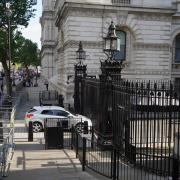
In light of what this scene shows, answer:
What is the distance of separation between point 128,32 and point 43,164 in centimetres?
2446

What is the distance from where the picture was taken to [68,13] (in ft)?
113

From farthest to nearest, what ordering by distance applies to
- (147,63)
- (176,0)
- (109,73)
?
1. (176,0)
2. (147,63)
3. (109,73)

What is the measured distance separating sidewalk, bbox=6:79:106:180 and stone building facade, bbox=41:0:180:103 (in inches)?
649

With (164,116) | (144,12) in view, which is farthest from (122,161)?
(144,12)

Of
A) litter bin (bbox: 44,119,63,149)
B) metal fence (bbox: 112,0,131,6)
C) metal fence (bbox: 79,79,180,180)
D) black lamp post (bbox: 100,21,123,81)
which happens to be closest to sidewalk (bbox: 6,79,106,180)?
litter bin (bbox: 44,119,63,149)

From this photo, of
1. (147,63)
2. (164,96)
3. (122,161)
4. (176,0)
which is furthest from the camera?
(176,0)

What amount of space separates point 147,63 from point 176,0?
7.25 m

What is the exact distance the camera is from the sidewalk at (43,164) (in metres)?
12.4

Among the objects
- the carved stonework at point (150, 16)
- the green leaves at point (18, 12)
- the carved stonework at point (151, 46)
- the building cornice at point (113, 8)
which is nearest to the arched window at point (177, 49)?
the carved stonework at point (151, 46)

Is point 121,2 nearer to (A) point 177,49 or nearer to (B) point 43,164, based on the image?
(A) point 177,49

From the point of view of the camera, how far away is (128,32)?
121 feet

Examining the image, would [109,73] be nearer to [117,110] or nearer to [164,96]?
[117,110]

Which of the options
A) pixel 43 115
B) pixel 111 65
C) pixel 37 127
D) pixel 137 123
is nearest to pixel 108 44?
pixel 111 65

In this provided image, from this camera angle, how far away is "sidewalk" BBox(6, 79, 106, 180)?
40.6 feet
